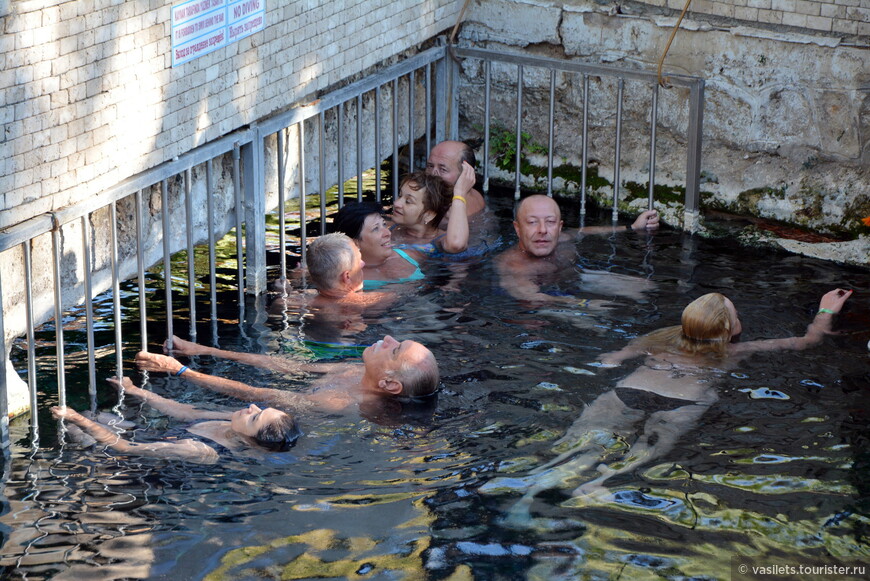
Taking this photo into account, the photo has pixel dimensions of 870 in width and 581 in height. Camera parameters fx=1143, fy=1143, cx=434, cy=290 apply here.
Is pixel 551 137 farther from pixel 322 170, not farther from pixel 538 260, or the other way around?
pixel 322 170

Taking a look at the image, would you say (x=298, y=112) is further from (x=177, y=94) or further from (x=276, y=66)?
(x=177, y=94)

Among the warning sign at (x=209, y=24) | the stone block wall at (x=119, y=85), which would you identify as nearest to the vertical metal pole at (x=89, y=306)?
the stone block wall at (x=119, y=85)

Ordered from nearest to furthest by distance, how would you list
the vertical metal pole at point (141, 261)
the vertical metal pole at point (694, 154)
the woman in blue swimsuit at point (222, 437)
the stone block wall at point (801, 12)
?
1. the woman in blue swimsuit at point (222, 437)
2. the vertical metal pole at point (141, 261)
3. the stone block wall at point (801, 12)
4. the vertical metal pole at point (694, 154)

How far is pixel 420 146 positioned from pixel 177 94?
4.17 metres

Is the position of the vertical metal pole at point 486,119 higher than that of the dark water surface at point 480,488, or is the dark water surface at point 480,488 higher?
the vertical metal pole at point 486,119

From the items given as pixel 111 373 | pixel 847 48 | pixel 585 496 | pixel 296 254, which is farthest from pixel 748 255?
pixel 111 373

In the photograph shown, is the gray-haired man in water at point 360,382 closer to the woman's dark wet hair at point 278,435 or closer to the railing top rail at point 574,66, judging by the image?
the woman's dark wet hair at point 278,435

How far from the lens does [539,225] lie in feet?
27.9

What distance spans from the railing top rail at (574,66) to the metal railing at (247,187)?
0.04ft

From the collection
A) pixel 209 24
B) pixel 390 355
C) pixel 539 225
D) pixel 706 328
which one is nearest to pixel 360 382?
pixel 390 355

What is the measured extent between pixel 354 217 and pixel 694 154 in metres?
2.94

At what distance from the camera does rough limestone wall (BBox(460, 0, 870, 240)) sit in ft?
28.9

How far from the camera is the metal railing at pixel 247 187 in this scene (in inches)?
241

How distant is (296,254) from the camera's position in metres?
8.91
